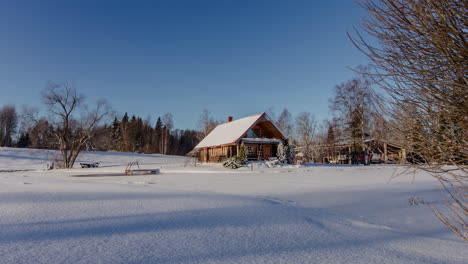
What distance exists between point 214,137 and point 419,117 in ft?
102

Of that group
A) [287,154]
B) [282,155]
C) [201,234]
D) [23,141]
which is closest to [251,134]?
[287,154]

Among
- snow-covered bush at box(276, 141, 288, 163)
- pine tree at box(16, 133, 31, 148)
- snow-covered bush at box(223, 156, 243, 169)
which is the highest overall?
pine tree at box(16, 133, 31, 148)

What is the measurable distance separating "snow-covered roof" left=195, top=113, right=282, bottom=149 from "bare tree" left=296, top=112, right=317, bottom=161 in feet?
36.2

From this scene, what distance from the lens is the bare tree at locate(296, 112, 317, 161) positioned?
3716 cm

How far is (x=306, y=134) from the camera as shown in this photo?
131 ft

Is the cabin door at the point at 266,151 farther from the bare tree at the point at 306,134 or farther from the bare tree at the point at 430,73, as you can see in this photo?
the bare tree at the point at 430,73

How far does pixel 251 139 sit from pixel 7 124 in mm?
57813

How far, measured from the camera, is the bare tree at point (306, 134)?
122 ft

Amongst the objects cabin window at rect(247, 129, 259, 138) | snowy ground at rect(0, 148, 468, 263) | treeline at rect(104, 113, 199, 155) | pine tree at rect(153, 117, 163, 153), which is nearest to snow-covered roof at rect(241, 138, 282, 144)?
cabin window at rect(247, 129, 259, 138)

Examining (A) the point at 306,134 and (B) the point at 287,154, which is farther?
(A) the point at 306,134

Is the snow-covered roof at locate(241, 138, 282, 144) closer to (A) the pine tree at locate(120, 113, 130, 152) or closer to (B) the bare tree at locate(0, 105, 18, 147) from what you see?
(A) the pine tree at locate(120, 113, 130, 152)

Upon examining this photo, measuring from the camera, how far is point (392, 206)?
7289 mm

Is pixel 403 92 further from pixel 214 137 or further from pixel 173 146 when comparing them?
pixel 173 146

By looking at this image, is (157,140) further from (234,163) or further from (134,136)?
(234,163)
